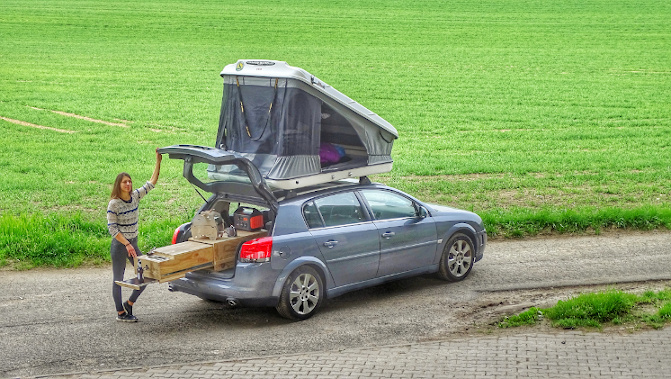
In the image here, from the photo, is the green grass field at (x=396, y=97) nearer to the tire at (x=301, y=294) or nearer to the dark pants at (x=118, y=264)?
the dark pants at (x=118, y=264)

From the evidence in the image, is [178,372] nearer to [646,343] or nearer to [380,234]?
[380,234]

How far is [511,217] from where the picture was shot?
47.2 ft

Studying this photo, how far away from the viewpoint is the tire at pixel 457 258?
11430mm

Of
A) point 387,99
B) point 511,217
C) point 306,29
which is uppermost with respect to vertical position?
point 306,29

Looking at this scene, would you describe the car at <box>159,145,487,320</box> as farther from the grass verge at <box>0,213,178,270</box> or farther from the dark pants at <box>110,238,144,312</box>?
the grass verge at <box>0,213,178,270</box>

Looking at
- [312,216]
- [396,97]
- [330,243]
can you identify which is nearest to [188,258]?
[312,216]

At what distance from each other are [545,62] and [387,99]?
45.3ft

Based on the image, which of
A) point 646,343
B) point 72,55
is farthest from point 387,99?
point 646,343

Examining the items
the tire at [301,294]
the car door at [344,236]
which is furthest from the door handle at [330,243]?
the tire at [301,294]

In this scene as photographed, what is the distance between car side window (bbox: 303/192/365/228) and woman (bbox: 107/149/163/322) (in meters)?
1.96

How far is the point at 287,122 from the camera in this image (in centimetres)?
1034

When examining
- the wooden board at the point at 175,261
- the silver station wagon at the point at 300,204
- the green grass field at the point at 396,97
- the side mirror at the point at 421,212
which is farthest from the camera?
the green grass field at the point at 396,97

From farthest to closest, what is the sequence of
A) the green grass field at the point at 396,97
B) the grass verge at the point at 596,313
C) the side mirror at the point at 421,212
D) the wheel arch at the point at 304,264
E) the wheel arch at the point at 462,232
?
the green grass field at the point at 396,97
the wheel arch at the point at 462,232
the side mirror at the point at 421,212
the wheel arch at the point at 304,264
the grass verge at the point at 596,313

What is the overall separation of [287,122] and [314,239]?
143 centimetres
